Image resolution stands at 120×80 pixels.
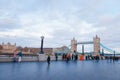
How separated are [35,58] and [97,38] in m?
97.8

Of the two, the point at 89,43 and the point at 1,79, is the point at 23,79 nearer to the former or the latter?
the point at 1,79

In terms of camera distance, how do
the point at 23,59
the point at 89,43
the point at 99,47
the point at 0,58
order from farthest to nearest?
the point at 89,43 → the point at 99,47 → the point at 23,59 → the point at 0,58

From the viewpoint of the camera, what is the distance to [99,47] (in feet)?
380

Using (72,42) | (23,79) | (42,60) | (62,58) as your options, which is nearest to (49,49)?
(72,42)

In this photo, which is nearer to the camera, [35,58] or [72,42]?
[35,58]

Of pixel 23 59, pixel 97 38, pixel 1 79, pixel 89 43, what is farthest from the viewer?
pixel 89 43

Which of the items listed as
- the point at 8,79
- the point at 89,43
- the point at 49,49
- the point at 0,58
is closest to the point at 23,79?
the point at 8,79

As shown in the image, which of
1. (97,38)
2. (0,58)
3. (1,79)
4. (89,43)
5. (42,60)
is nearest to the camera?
(1,79)

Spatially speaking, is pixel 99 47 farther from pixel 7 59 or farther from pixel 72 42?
pixel 7 59

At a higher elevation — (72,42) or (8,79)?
(72,42)

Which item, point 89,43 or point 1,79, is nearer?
point 1,79

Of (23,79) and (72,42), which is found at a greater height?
(72,42)

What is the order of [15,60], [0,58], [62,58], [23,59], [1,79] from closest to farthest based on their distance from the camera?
[1,79] → [0,58] → [15,60] → [23,59] → [62,58]

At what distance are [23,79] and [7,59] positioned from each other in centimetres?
1657
